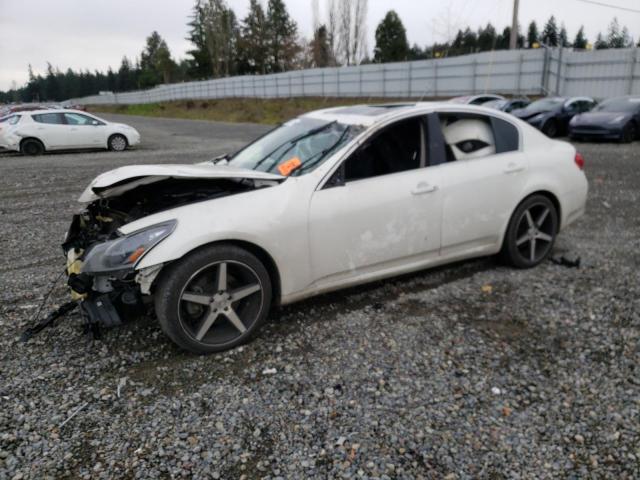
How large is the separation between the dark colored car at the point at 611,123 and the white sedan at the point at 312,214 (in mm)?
12241

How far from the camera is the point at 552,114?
16531mm

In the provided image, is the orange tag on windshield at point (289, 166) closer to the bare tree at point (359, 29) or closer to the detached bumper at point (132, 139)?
the detached bumper at point (132, 139)

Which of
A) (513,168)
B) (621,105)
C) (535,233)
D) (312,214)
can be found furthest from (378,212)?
(621,105)

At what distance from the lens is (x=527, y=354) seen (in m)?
3.27

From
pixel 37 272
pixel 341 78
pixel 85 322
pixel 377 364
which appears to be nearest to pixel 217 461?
pixel 377 364

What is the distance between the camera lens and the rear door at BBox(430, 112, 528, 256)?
4059 mm

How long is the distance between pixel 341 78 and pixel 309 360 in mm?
36046

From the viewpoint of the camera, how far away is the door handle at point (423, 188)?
383 centimetres

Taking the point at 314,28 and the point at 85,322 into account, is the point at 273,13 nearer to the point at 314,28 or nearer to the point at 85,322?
the point at 314,28

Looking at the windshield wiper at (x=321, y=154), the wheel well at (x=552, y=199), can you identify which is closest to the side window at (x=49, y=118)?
the windshield wiper at (x=321, y=154)

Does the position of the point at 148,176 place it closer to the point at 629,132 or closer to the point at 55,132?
the point at 55,132

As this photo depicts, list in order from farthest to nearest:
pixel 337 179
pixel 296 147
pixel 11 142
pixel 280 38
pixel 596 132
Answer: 1. pixel 280 38
2. pixel 596 132
3. pixel 11 142
4. pixel 296 147
5. pixel 337 179

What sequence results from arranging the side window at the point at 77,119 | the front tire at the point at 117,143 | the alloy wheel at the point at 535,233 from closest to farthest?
the alloy wheel at the point at 535,233 → the side window at the point at 77,119 → the front tire at the point at 117,143

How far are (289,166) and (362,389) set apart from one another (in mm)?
1733
